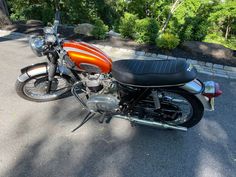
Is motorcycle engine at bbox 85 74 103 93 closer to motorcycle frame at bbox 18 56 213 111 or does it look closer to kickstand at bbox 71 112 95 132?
motorcycle frame at bbox 18 56 213 111

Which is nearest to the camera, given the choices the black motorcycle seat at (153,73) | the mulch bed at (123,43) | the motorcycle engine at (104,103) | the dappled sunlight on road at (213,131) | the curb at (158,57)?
the black motorcycle seat at (153,73)

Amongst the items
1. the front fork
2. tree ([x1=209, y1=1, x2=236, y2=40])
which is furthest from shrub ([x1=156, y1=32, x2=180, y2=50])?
tree ([x1=209, y1=1, x2=236, y2=40])

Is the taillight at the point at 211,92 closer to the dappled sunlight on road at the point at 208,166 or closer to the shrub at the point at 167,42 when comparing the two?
the dappled sunlight on road at the point at 208,166

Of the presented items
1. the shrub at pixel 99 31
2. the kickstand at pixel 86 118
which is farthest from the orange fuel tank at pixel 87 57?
the shrub at pixel 99 31

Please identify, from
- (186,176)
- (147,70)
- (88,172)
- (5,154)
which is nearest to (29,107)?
(5,154)

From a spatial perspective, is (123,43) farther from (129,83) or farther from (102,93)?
(129,83)

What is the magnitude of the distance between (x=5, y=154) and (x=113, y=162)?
119cm

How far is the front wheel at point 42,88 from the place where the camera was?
2988 mm

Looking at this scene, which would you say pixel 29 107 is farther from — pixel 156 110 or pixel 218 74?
pixel 218 74

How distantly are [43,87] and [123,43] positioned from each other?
9.26 feet

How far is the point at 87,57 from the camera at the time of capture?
2451 millimetres

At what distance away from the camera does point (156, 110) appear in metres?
2.57

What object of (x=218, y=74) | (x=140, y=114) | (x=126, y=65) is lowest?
(x=218, y=74)

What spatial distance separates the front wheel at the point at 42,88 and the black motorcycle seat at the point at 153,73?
3.11ft
